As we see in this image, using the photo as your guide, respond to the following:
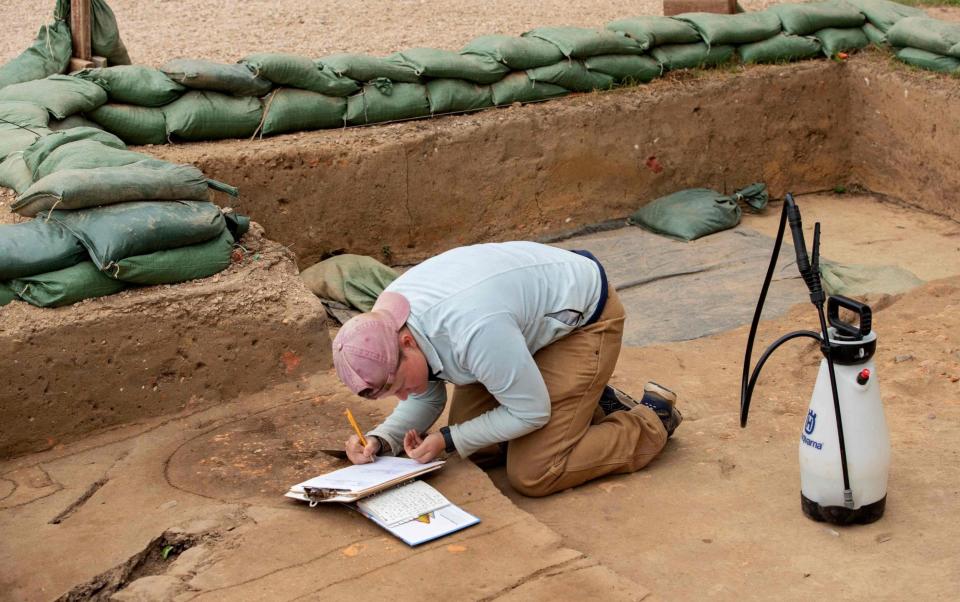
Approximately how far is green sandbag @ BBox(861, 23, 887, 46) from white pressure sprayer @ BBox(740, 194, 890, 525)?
5.17 m

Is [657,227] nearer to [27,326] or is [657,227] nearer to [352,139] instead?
[352,139]

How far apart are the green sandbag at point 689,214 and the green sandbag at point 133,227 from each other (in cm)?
351

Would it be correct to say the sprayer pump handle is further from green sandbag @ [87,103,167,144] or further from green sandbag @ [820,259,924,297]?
green sandbag @ [87,103,167,144]

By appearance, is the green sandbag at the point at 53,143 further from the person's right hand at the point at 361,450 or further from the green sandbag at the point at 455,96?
the green sandbag at the point at 455,96

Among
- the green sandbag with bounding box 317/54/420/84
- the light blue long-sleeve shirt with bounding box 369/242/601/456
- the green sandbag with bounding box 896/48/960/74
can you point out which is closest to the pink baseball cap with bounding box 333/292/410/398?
the light blue long-sleeve shirt with bounding box 369/242/601/456

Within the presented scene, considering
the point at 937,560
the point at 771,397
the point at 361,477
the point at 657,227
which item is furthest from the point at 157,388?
the point at 657,227

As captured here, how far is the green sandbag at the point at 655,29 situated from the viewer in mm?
7164

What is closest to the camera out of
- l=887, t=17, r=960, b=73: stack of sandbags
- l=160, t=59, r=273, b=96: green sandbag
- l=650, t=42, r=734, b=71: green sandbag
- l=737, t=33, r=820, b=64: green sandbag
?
l=160, t=59, r=273, b=96: green sandbag

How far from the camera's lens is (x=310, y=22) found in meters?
8.83

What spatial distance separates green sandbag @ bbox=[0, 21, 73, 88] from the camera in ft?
19.7

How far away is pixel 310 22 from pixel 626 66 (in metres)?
3.02

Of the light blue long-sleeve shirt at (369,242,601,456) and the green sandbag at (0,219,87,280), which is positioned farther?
the green sandbag at (0,219,87,280)

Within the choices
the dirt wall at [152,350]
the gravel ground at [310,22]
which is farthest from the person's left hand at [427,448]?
the gravel ground at [310,22]

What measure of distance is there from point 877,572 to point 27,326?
2.93m
